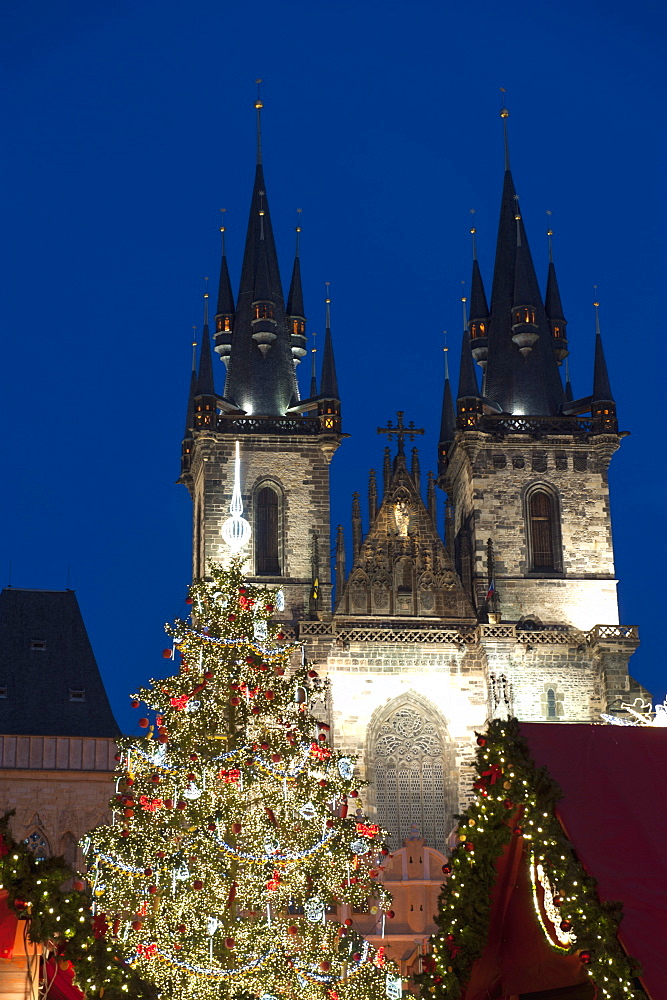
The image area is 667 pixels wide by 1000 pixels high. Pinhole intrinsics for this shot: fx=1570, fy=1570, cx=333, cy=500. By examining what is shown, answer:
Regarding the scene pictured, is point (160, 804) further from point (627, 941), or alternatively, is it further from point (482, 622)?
point (482, 622)

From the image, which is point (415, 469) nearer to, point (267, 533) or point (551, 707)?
point (267, 533)

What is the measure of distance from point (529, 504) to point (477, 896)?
27.9m

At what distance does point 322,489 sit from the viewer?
4194cm

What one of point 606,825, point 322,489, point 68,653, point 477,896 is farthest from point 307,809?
point 322,489

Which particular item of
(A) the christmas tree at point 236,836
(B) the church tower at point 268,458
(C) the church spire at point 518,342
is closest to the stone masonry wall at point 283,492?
(B) the church tower at point 268,458

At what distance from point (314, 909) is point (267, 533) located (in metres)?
24.0

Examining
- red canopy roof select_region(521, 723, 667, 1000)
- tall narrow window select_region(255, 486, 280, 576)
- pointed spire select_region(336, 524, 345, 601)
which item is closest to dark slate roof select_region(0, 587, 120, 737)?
tall narrow window select_region(255, 486, 280, 576)

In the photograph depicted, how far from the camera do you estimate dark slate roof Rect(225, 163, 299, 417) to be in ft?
143

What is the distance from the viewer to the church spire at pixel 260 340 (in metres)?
43.5

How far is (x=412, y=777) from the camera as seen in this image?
39.3 meters

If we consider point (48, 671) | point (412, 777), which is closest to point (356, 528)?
point (412, 777)

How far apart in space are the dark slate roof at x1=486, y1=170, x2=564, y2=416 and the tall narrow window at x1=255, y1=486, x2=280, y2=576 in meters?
7.23

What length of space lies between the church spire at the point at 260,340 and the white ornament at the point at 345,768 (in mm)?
24269

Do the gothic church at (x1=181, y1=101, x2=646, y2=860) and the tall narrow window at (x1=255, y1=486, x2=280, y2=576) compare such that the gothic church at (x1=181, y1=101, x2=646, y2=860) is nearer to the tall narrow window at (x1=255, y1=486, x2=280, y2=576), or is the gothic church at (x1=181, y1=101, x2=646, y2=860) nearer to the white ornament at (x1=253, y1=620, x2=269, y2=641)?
the tall narrow window at (x1=255, y1=486, x2=280, y2=576)
